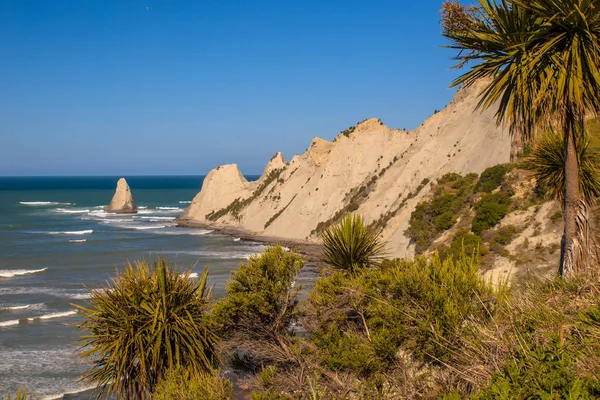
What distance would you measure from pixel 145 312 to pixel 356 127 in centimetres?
6212

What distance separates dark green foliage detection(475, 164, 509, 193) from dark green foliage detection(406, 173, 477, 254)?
49.6 inches

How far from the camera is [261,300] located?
14609 mm

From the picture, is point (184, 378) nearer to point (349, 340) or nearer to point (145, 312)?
point (145, 312)

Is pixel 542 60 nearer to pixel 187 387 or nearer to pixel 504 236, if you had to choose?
pixel 187 387

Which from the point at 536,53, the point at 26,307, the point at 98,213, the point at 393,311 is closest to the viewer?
the point at 536,53

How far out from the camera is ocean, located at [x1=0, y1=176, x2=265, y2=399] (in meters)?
22.0

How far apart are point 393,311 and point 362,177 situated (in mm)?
53864

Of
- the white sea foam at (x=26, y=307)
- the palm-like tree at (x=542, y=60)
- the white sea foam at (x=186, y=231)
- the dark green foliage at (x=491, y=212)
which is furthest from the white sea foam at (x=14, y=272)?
the palm-like tree at (x=542, y=60)

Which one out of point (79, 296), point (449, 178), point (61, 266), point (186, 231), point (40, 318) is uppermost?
point (449, 178)

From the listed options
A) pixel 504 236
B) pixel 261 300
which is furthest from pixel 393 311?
pixel 504 236

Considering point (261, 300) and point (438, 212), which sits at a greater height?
point (438, 212)

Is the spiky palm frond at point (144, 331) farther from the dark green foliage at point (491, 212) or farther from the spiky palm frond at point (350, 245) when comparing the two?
the dark green foliage at point (491, 212)

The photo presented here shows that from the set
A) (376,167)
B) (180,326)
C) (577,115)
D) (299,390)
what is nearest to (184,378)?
(180,326)

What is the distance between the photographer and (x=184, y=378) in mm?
12141
